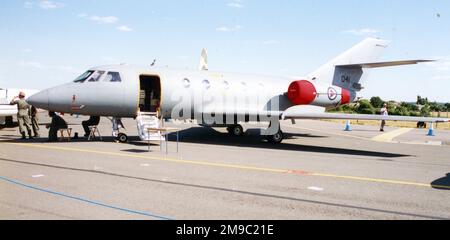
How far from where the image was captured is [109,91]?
49.0 ft

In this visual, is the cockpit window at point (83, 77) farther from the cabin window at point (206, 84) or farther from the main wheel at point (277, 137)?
the main wheel at point (277, 137)

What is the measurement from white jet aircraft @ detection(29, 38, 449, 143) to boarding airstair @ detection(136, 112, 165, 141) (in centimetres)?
4

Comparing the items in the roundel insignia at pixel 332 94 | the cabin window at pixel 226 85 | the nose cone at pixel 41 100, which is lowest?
the nose cone at pixel 41 100

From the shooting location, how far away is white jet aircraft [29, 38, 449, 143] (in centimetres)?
1473

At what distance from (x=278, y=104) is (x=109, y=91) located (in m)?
8.29

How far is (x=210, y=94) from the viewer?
1692 centimetres

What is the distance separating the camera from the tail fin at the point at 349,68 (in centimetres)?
2116

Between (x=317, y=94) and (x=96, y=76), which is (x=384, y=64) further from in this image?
(x=96, y=76)

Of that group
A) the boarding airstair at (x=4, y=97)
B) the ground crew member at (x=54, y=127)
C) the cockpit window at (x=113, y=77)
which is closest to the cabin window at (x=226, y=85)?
the cockpit window at (x=113, y=77)

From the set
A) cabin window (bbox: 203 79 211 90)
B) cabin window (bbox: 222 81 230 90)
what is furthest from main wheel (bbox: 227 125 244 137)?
cabin window (bbox: 203 79 211 90)

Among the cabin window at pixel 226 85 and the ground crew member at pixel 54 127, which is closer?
the ground crew member at pixel 54 127

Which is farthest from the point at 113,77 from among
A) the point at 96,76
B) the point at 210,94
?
the point at 210,94

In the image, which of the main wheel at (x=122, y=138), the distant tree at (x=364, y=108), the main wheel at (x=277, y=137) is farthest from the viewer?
the distant tree at (x=364, y=108)
